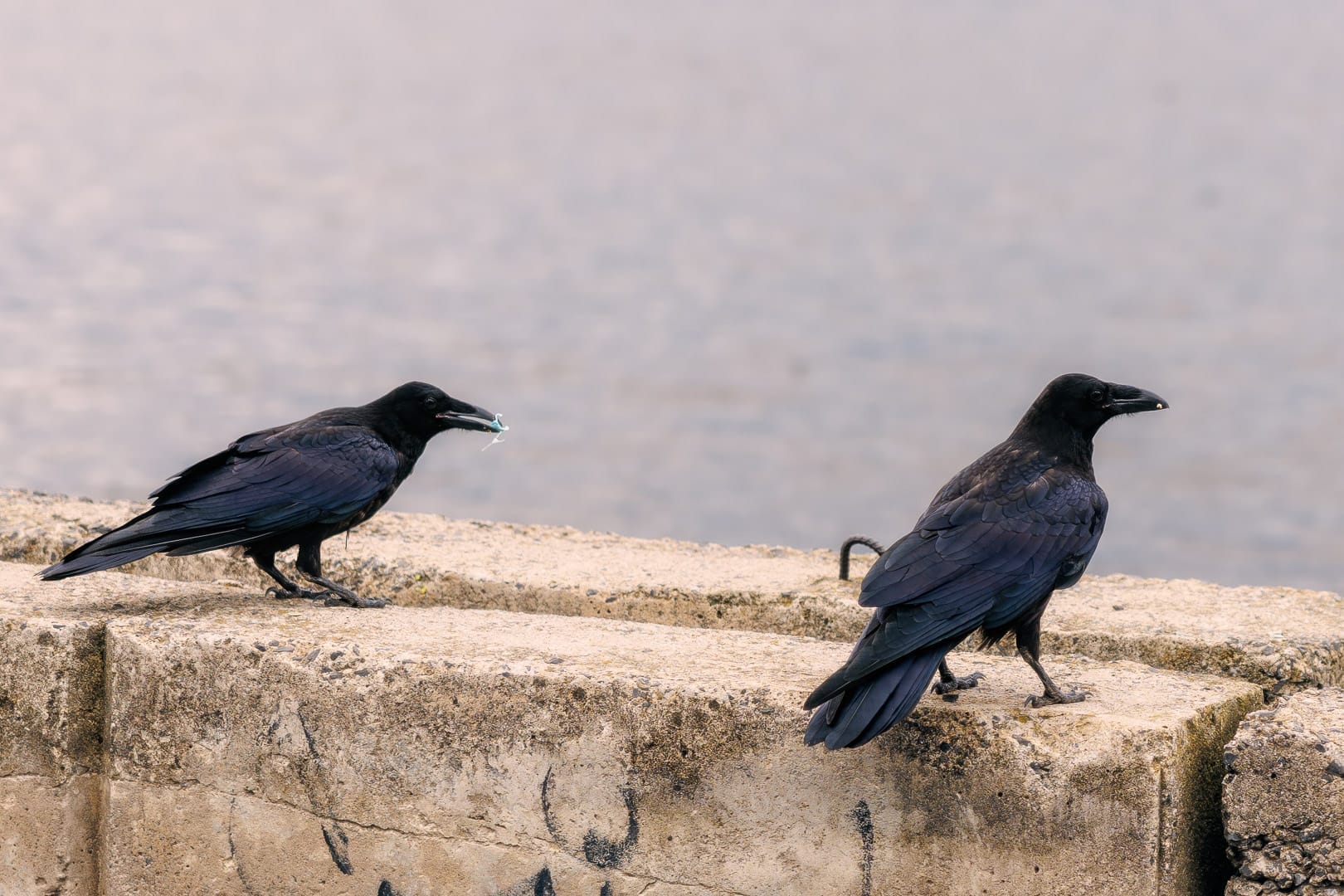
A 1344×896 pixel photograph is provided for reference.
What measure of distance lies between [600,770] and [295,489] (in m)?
1.50

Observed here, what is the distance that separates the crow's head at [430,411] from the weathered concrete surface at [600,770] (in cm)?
101

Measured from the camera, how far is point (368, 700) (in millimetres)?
3752

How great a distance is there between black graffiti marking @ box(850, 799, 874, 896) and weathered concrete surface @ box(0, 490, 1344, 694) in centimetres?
131

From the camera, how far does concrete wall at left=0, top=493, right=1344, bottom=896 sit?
337 cm

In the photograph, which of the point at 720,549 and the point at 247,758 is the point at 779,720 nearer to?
the point at 247,758

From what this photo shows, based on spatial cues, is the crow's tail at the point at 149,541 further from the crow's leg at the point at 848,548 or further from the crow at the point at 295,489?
the crow's leg at the point at 848,548

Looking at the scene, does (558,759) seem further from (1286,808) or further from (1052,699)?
(1286,808)

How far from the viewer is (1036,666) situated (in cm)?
365

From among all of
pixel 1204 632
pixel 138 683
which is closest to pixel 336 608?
pixel 138 683

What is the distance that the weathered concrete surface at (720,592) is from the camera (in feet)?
14.6

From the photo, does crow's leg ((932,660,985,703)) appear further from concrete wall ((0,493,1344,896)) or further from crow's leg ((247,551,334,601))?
crow's leg ((247,551,334,601))

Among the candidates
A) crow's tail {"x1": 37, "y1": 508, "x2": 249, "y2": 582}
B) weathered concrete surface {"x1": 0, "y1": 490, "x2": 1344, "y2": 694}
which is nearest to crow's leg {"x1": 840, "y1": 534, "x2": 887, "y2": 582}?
weathered concrete surface {"x1": 0, "y1": 490, "x2": 1344, "y2": 694}

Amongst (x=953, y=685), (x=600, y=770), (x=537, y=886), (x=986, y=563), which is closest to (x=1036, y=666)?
(x=953, y=685)

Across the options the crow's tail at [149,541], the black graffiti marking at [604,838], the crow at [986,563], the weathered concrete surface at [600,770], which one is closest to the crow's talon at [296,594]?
the crow's tail at [149,541]
